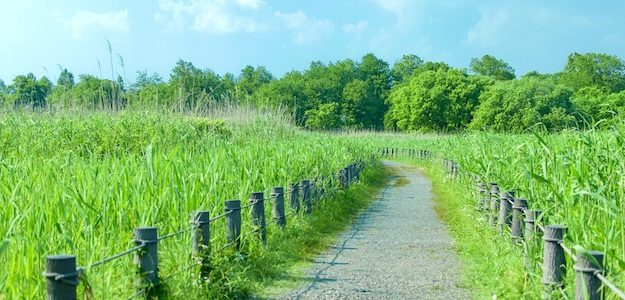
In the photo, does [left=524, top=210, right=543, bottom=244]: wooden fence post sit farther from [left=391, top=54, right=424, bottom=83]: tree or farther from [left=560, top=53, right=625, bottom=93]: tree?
[left=391, top=54, right=424, bottom=83]: tree

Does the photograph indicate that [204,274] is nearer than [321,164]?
Yes

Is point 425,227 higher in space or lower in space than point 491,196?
lower

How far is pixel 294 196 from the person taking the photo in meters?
9.25

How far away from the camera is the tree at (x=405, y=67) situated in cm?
8456

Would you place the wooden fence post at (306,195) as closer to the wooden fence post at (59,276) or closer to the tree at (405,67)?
the wooden fence post at (59,276)

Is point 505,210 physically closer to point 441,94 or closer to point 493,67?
point 441,94

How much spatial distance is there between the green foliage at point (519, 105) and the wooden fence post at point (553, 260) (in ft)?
146

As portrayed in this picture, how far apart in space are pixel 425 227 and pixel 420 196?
5.60 m

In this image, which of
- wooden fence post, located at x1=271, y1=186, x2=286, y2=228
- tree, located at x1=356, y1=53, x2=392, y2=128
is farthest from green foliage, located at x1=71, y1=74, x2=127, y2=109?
tree, located at x1=356, y1=53, x2=392, y2=128

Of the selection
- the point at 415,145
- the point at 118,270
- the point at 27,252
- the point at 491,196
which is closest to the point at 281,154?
the point at 491,196

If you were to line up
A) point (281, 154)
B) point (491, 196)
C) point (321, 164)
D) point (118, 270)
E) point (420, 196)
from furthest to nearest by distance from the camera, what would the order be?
point (420, 196) → point (321, 164) → point (281, 154) → point (491, 196) → point (118, 270)

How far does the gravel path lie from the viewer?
6.13 meters

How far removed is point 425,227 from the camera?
10969 millimetres

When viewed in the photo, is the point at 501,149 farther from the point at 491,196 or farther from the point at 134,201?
the point at 134,201
